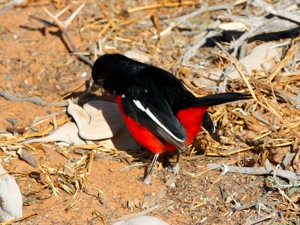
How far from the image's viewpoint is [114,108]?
6.02 m

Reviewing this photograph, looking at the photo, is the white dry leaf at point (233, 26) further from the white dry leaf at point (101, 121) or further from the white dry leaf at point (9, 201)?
the white dry leaf at point (9, 201)

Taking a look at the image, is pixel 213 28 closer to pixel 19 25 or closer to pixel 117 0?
pixel 117 0

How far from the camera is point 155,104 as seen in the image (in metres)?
5.23

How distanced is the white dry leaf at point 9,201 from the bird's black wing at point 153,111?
1.14 metres

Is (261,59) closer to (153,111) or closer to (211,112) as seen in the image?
(211,112)

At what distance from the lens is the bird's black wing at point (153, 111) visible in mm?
5016

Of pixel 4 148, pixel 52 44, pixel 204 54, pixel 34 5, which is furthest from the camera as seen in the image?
pixel 34 5

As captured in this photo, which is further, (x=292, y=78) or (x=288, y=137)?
(x=292, y=78)

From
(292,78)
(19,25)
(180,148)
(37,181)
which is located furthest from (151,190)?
(19,25)

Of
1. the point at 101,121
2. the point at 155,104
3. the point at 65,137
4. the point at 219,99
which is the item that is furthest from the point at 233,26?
the point at 65,137

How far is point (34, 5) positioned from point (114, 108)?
2159 mm

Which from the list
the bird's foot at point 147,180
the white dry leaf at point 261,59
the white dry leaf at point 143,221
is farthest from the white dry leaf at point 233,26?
the white dry leaf at point 143,221

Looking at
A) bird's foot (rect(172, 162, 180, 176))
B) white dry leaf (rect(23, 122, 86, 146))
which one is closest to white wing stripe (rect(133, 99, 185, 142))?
bird's foot (rect(172, 162, 180, 176))

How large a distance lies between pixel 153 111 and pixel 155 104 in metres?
0.06
